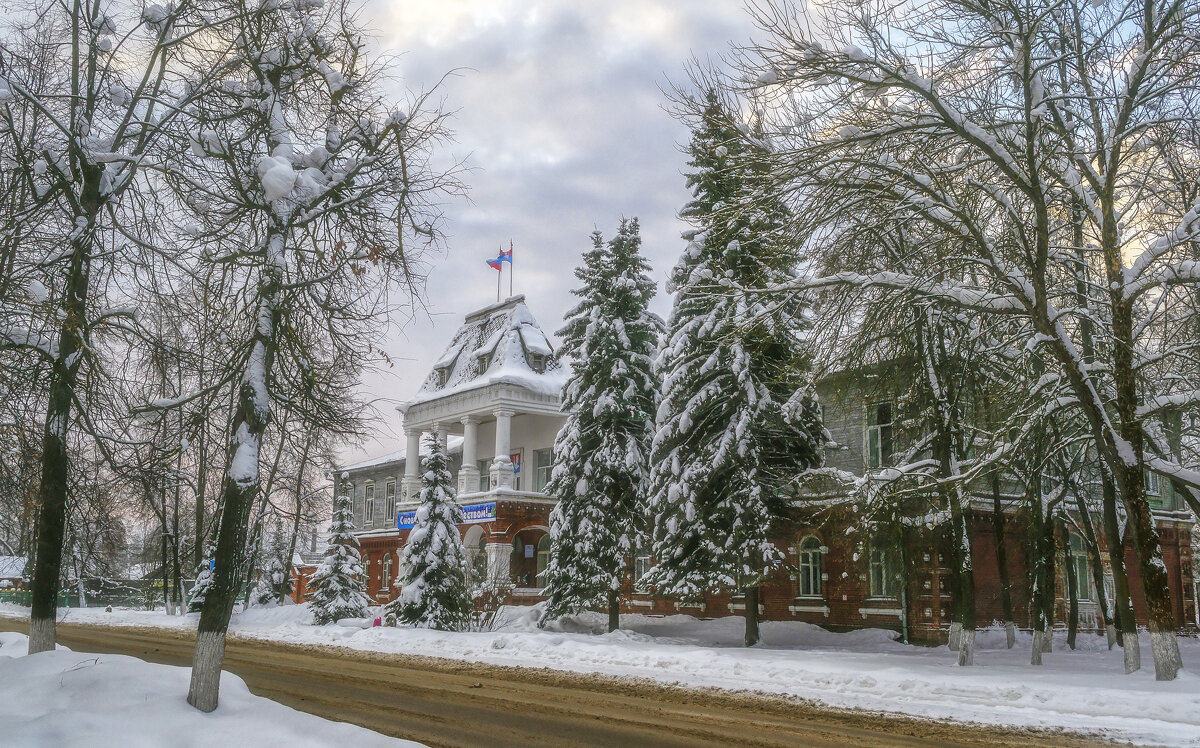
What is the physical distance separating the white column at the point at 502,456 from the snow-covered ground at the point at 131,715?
92.8 ft

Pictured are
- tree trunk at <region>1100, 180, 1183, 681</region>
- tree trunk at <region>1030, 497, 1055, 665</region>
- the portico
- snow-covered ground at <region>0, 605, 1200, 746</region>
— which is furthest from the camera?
the portico

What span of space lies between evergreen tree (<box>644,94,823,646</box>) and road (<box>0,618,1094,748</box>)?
624 cm

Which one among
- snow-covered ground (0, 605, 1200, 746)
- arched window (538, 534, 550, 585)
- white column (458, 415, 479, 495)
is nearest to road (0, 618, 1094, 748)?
snow-covered ground (0, 605, 1200, 746)

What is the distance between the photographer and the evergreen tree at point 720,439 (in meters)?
22.9

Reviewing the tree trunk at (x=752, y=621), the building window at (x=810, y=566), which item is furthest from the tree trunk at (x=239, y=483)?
the building window at (x=810, y=566)

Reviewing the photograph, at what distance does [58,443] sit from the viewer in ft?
36.0

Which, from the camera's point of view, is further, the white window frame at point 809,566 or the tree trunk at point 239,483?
the white window frame at point 809,566

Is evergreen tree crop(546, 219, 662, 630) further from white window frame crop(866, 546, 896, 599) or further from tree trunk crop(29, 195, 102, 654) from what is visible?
tree trunk crop(29, 195, 102, 654)

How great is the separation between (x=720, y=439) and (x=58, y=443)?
15906 millimetres

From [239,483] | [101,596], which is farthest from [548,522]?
[101,596]

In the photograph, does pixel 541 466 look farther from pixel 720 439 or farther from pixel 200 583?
pixel 720 439

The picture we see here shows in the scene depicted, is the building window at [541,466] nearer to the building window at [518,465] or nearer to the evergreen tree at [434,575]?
the building window at [518,465]

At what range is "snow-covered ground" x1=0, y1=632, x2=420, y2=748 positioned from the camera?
7.38 metres

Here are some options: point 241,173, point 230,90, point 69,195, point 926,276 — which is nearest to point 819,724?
point 926,276
